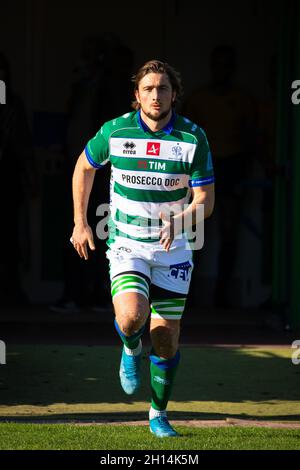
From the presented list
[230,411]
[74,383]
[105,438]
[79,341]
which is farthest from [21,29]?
[105,438]

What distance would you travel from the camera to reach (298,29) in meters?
10.8

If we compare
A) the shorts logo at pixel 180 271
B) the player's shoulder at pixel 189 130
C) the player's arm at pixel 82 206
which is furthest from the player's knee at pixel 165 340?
the player's shoulder at pixel 189 130

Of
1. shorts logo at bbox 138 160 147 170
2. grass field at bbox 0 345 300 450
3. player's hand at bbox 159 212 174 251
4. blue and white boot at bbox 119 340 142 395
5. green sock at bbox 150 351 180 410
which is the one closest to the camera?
grass field at bbox 0 345 300 450

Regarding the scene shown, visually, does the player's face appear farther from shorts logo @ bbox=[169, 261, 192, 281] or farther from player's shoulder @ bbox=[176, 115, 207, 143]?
shorts logo @ bbox=[169, 261, 192, 281]

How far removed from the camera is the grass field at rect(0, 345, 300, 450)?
260 inches

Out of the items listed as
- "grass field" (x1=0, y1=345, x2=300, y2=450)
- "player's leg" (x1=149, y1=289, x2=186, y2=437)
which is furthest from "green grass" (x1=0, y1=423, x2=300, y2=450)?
"player's leg" (x1=149, y1=289, x2=186, y2=437)

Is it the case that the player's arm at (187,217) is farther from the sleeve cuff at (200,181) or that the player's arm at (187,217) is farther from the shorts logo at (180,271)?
the shorts logo at (180,271)

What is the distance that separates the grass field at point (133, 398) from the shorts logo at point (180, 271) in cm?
87

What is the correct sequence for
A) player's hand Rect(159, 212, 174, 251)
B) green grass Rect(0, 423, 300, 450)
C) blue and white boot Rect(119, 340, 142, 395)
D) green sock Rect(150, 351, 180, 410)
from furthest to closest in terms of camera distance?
blue and white boot Rect(119, 340, 142, 395)
green sock Rect(150, 351, 180, 410)
player's hand Rect(159, 212, 174, 251)
green grass Rect(0, 423, 300, 450)

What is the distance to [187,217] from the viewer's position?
6742mm

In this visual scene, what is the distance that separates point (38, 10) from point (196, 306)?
3472mm

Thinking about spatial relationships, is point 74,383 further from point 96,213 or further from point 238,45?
point 238,45

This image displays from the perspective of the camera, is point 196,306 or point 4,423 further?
point 196,306

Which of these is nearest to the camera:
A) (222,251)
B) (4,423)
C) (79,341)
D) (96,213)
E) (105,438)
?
(105,438)
